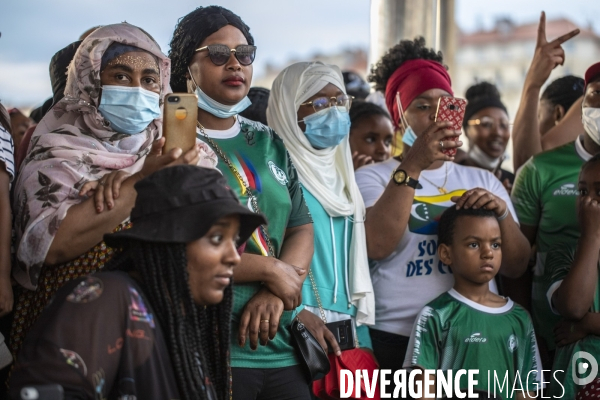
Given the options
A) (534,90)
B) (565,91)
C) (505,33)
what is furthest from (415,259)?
(505,33)

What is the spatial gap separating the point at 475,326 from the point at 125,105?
2019 millimetres

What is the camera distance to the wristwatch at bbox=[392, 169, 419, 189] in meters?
3.97

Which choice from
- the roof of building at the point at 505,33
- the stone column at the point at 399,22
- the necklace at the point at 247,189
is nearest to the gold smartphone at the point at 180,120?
the necklace at the point at 247,189

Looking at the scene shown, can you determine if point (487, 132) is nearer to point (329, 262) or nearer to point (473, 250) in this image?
point (473, 250)

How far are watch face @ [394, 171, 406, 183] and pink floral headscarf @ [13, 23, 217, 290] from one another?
3.48ft

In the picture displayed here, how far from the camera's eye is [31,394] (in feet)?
6.78

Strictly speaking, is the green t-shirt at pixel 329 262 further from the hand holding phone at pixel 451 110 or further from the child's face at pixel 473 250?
the hand holding phone at pixel 451 110

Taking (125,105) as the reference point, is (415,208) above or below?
below

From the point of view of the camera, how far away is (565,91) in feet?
18.7

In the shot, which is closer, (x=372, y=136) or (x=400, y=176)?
(x=400, y=176)

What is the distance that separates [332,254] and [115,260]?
160 cm

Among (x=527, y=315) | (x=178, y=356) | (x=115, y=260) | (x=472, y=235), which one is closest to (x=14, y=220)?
(x=115, y=260)

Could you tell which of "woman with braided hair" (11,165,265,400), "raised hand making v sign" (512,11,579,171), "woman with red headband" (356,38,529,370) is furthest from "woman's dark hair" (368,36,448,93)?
"woman with braided hair" (11,165,265,400)

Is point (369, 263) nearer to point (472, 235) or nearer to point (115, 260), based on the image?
point (472, 235)
